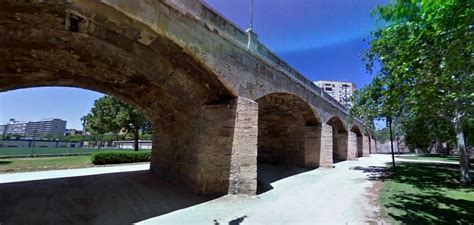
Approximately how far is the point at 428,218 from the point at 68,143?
4127 cm

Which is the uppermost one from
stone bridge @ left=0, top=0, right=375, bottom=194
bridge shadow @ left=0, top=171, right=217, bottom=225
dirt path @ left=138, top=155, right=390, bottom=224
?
stone bridge @ left=0, top=0, right=375, bottom=194

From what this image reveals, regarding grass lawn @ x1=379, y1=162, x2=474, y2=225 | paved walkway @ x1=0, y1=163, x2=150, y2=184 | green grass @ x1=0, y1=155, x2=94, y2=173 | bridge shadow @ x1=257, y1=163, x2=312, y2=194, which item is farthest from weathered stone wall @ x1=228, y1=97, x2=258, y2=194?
green grass @ x1=0, y1=155, x2=94, y2=173

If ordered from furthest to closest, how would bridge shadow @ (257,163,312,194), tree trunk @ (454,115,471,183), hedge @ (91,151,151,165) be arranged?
hedge @ (91,151,151,165) < tree trunk @ (454,115,471,183) < bridge shadow @ (257,163,312,194)

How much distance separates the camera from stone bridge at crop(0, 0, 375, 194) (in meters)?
4.23

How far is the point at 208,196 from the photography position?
6293 mm

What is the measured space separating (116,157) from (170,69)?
1166 centimetres

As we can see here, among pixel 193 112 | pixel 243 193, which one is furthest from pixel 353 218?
pixel 193 112

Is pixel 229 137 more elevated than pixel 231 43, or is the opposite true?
pixel 231 43

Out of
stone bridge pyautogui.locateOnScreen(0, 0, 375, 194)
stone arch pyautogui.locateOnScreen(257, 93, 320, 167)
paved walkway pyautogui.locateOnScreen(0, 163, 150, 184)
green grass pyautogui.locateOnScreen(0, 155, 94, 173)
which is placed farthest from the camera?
stone arch pyautogui.locateOnScreen(257, 93, 320, 167)

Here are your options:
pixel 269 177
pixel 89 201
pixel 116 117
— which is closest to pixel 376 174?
pixel 269 177

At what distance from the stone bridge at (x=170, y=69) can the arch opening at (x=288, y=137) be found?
6.82ft

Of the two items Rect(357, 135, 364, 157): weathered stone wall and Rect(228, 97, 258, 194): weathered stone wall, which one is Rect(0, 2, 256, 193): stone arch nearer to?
Rect(228, 97, 258, 194): weathered stone wall

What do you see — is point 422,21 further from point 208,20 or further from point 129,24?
point 129,24

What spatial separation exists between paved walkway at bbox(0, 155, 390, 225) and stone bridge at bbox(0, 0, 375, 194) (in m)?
Answer: 0.78
